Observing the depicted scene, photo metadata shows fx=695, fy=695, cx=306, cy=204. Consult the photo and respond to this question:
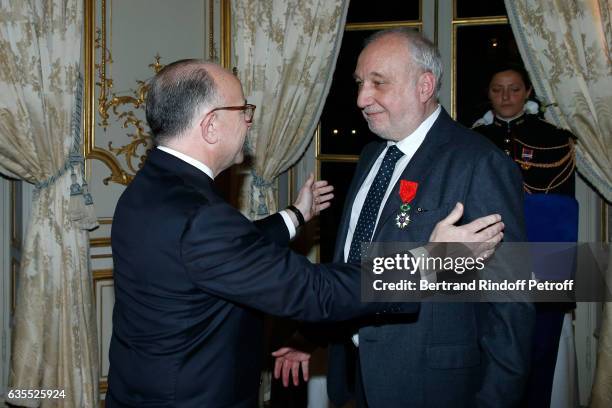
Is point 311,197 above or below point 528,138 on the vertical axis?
below

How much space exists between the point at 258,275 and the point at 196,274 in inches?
5.7

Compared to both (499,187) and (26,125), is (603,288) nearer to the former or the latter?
(499,187)

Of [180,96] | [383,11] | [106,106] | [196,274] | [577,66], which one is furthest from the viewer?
[383,11]

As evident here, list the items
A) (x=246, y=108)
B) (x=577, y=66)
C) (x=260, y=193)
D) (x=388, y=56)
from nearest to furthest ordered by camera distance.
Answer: (x=246, y=108) < (x=388, y=56) < (x=577, y=66) < (x=260, y=193)

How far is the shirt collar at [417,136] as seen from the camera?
7.08ft

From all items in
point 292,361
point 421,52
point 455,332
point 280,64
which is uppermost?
point 280,64

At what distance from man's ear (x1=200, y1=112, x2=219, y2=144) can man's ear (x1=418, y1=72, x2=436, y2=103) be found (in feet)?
2.28

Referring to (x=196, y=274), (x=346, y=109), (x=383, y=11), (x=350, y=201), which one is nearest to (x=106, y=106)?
(x=346, y=109)

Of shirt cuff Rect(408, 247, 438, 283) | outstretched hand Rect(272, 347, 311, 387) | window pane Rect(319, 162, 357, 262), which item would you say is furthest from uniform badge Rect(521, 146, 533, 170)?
shirt cuff Rect(408, 247, 438, 283)

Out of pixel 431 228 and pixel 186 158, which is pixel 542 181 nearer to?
pixel 431 228

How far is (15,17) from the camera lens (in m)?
3.37

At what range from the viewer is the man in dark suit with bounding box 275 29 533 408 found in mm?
1885

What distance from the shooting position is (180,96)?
1735 mm

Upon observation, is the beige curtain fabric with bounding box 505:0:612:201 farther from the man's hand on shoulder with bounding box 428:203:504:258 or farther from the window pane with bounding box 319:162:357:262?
the man's hand on shoulder with bounding box 428:203:504:258
